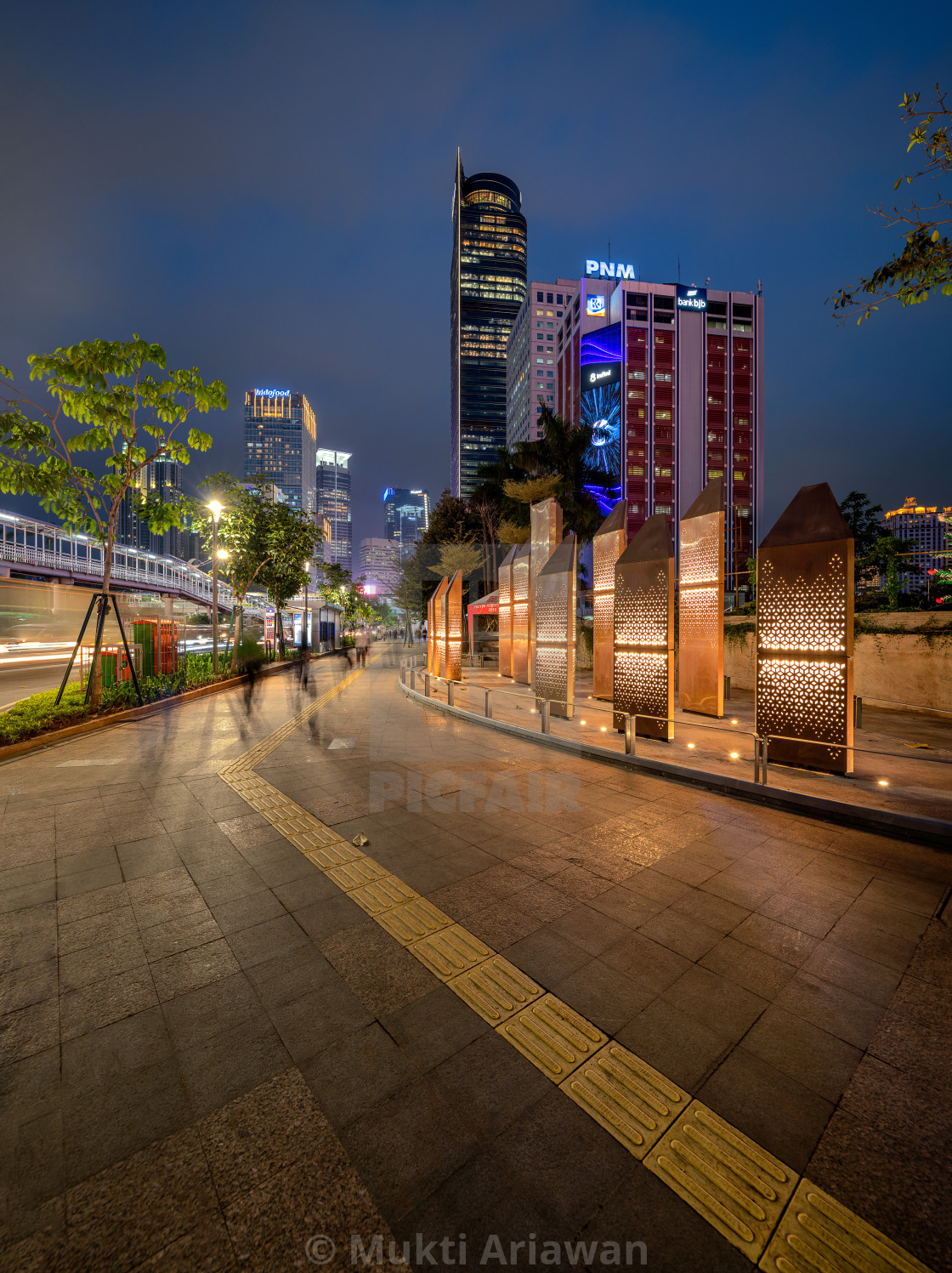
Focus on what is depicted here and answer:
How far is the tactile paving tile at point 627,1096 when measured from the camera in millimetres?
2258

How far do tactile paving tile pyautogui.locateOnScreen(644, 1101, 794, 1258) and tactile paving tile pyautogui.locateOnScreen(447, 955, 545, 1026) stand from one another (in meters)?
1.02

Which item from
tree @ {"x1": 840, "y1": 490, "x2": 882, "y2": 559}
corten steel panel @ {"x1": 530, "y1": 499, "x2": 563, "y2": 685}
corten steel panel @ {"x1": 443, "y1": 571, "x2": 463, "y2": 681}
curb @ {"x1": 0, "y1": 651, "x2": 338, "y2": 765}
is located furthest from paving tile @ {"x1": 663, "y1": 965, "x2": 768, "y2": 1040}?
tree @ {"x1": 840, "y1": 490, "x2": 882, "y2": 559}

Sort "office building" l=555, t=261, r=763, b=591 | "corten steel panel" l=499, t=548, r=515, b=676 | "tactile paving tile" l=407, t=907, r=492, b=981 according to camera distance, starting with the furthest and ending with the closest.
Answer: "office building" l=555, t=261, r=763, b=591 < "corten steel panel" l=499, t=548, r=515, b=676 < "tactile paving tile" l=407, t=907, r=492, b=981

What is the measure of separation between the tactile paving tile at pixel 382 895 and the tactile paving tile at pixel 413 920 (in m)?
0.08

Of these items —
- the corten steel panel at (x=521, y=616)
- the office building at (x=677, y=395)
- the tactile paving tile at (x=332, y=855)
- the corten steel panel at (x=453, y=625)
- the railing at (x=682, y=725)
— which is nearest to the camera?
the tactile paving tile at (x=332, y=855)

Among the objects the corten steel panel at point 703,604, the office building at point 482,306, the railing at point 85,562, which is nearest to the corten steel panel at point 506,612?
the corten steel panel at point 703,604

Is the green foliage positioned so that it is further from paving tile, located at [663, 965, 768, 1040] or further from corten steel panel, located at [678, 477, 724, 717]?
paving tile, located at [663, 965, 768, 1040]

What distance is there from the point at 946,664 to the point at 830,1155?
46.3 ft

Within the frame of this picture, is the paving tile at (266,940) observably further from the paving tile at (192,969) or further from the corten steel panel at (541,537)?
the corten steel panel at (541,537)

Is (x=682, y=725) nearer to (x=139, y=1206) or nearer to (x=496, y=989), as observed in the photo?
(x=496, y=989)

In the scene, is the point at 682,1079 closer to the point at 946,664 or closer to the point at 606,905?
the point at 606,905

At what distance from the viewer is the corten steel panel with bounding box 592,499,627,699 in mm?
13617

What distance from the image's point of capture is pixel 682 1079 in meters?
2.54

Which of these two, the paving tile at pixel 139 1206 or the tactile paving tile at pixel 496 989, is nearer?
the paving tile at pixel 139 1206
